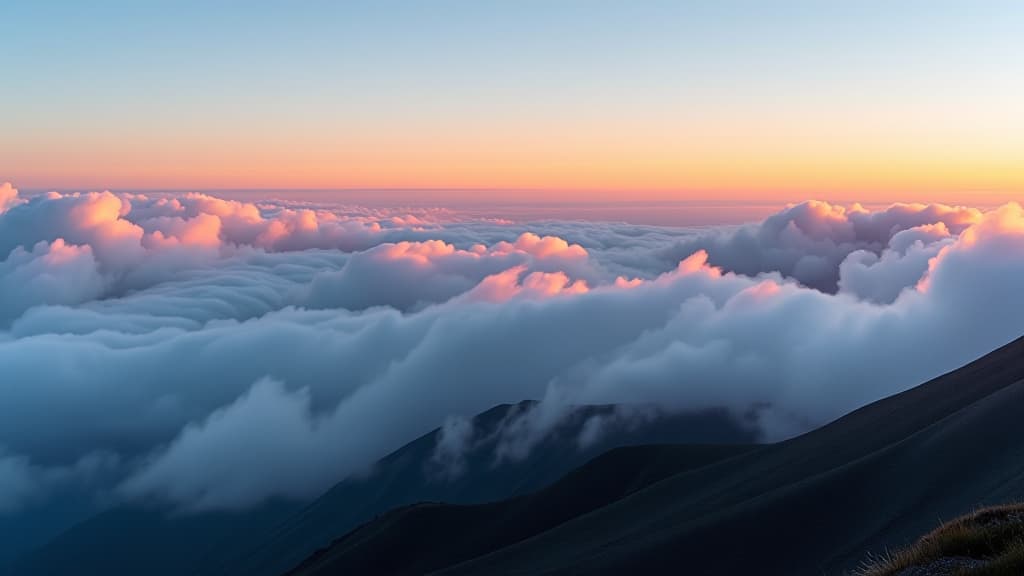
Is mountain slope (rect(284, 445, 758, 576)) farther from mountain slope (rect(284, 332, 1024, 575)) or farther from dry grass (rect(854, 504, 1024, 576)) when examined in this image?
dry grass (rect(854, 504, 1024, 576))

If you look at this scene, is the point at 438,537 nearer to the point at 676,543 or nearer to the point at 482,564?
the point at 482,564

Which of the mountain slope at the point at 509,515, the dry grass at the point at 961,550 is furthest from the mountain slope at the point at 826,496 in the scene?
the mountain slope at the point at 509,515

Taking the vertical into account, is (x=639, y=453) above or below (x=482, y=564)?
below

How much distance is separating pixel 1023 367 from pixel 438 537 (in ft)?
266

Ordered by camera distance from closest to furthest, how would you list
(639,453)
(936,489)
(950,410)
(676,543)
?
(936,489) < (676,543) < (950,410) < (639,453)

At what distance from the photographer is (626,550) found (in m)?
48.5

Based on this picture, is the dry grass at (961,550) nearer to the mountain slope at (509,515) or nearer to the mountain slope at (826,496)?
the mountain slope at (826,496)

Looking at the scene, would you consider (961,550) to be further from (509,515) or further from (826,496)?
(509,515)

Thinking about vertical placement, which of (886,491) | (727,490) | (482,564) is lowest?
(482,564)

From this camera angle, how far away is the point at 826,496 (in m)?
43.9

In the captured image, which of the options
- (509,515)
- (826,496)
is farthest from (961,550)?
(509,515)

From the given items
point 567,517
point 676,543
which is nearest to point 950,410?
point 676,543

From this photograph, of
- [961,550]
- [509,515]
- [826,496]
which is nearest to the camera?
[961,550]

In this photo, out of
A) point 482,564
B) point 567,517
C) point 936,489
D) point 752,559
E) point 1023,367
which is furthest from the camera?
point 567,517
